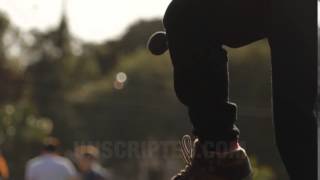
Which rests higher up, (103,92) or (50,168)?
(50,168)

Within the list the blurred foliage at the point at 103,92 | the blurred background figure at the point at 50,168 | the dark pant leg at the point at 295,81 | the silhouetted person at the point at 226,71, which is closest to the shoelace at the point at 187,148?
the silhouetted person at the point at 226,71

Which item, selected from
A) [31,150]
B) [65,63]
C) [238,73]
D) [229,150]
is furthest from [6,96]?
[229,150]

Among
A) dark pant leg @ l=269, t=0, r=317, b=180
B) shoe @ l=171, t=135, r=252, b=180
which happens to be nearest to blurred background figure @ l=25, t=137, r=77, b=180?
shoe @ l=171, t=135, r=252, b=180

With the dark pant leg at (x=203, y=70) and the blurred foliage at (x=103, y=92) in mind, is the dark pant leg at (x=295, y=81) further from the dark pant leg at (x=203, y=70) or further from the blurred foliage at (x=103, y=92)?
the blurred foliage at (x=103, y=92)

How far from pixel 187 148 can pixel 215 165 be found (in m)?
0.14

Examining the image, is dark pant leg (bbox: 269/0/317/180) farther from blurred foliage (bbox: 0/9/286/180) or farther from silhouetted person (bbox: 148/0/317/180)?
blurred foliage (bbox: 0/9/286/180)

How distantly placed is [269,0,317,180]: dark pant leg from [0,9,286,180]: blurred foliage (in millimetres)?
27670

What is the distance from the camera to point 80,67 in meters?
37.5

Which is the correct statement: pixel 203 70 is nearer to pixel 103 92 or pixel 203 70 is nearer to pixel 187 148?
pixel 187 148

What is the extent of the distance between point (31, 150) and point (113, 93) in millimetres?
9619

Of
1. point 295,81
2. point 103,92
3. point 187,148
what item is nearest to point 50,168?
point 187,148

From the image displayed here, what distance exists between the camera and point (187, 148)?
7.58 ft

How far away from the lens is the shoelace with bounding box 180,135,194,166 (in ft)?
7.49

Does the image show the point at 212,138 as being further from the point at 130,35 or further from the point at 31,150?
the point at 130,35
